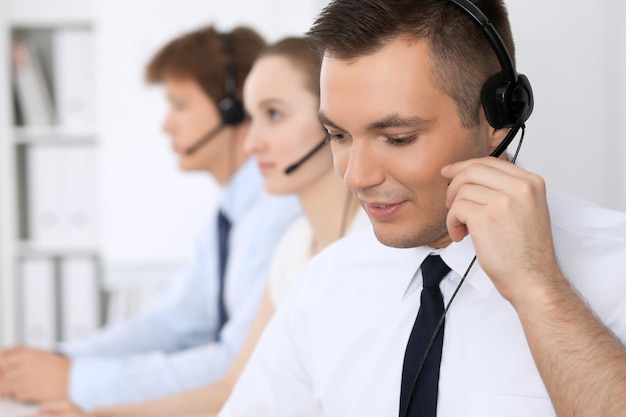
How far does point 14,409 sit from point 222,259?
Answer: 617 millimetres

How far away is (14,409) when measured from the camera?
1529 mm

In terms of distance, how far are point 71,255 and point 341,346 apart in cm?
216

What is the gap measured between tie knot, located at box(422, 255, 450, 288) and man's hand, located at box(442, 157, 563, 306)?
0.12 m

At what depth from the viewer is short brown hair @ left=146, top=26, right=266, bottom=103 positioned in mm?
2068

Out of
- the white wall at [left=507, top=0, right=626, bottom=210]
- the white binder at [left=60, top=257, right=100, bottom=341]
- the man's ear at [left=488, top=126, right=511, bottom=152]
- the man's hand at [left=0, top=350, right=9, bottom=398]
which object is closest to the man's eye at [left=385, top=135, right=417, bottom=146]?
the man's ear at [left=488, top=126, right=511, bottom=152]

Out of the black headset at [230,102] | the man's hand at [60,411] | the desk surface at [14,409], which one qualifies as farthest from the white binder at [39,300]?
the man's hand at [60,411]

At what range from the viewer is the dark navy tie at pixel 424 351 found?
860mm

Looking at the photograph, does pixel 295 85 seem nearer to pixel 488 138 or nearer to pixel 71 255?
pixel 488 138

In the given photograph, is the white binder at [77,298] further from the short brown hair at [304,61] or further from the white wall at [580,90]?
the white wall at [580,90]

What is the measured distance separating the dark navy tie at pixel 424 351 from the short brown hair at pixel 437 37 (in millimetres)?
176

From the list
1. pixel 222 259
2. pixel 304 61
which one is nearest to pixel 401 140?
pixel 304 61

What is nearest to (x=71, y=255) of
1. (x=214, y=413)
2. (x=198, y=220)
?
(x=198, y=220)

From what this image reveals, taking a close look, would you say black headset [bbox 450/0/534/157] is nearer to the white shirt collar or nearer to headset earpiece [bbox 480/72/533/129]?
headset earpiece [bbox 480/72/533/129]

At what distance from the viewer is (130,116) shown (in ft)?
8.98
